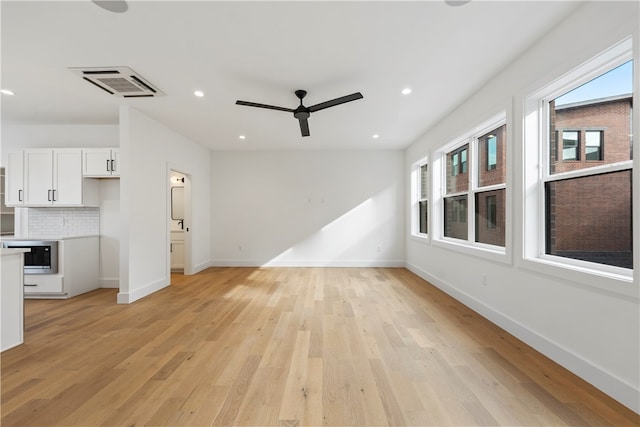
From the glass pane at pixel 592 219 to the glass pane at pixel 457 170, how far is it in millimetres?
1683

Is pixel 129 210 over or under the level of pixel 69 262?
over

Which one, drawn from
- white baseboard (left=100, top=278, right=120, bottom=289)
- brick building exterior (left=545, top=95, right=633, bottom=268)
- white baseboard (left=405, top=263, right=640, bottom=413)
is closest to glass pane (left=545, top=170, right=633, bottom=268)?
brick building exterior (left=545, top=95, right=633, bottom=268)


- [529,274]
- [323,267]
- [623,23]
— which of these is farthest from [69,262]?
[623,23]

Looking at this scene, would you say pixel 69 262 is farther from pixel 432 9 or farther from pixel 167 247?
pixel 432 9

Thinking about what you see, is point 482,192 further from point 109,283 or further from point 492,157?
point 109,283

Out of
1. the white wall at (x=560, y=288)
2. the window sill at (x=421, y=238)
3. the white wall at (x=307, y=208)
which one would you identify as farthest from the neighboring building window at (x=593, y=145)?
the white wall at (x=307, y=208)

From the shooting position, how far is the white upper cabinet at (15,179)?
443cm

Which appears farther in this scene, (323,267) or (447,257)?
(323,267)

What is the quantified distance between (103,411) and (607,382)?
321 centimetres

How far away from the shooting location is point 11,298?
2.60 metres

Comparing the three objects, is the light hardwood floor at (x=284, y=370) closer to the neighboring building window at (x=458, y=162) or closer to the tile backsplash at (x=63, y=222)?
the tile backsplash at (x=63, y=222)

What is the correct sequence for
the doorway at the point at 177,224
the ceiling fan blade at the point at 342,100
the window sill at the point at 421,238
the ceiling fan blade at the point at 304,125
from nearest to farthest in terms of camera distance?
the ceiling fan blade at the point at 342,100 → the ceiling fan blade at the point at 304,125 → the window sill at the point at 421,238 → the doorway at the point at 177,224

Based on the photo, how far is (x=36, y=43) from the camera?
2498mm

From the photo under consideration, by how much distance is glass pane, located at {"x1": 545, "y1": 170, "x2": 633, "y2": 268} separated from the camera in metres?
1.92
